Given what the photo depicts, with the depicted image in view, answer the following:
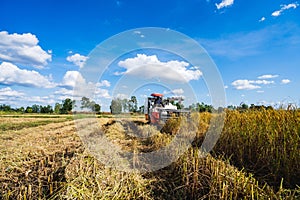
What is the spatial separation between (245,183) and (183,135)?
10.1 ft

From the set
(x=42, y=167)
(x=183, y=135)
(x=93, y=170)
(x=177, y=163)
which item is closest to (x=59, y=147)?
(x=42, y=167)

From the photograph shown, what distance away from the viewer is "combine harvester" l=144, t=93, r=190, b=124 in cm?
815

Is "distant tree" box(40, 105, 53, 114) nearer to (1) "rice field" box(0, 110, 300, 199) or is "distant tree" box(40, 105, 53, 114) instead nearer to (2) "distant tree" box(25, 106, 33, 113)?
(2) "distant tree" box(25, 106, 33, 113)

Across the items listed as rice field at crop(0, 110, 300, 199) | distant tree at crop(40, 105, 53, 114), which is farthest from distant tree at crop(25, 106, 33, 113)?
rice field at crop(0, 110, 300, 199)

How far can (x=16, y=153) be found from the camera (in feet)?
10.7

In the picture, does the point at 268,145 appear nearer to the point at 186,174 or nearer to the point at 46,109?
the point at 186,174

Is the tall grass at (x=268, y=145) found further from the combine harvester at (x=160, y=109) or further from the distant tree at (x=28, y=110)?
the distant tree at (x=28, y=110)

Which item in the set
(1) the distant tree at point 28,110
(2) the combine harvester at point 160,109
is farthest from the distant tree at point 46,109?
→ (2) the combine harvester at point 160,109

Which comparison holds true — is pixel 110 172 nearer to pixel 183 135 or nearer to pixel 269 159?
pixel 269 159

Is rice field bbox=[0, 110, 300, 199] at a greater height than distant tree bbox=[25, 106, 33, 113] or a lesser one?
lesser

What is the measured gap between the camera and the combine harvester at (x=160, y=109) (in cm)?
815

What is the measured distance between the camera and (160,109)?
845 cm

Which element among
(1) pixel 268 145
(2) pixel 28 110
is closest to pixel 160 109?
(1) pixel 268 145

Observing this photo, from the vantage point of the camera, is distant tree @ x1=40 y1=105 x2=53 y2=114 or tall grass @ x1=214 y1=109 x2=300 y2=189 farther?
distant tree @ x1=40 y1=105 x2=53 y2=114
